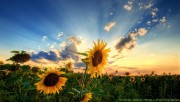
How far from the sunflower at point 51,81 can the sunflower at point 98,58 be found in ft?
1.53

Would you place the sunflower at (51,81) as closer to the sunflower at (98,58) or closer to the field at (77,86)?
the field at (77,86)

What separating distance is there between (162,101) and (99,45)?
4.06 metres

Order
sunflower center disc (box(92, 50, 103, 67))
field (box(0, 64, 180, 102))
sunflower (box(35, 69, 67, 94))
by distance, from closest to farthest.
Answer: sunflower (box(35, 69, 67, 94))
sunflower center disc (box(92, 50, 103, 67))
field (box(0, 64, 180, 102))

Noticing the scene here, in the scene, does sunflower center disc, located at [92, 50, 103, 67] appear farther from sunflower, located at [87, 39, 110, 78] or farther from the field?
the field

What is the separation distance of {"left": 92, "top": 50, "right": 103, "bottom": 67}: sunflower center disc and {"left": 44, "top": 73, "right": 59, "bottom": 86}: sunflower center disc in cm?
62

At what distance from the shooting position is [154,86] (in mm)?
10617

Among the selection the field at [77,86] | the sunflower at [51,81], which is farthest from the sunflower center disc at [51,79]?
the field at [77,86]

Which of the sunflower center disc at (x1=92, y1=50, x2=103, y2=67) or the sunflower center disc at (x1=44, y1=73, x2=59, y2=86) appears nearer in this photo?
the sunflower center disc at (x1=44, y1=73, x2=59, y2=86)

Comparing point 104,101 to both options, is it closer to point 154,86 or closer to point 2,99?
point 2,99

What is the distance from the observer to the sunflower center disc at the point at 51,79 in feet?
12.2

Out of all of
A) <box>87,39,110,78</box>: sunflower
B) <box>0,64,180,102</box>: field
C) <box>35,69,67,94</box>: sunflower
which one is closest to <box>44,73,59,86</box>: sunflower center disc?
<box>35,69,67,94</box>: sunflower

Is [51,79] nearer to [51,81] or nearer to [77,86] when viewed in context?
[51,81]

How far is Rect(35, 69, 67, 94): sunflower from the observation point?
366cm

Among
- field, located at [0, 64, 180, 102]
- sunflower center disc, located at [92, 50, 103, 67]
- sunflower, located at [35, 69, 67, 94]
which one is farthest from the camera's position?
field, located at [0, 64, 180, 102]
